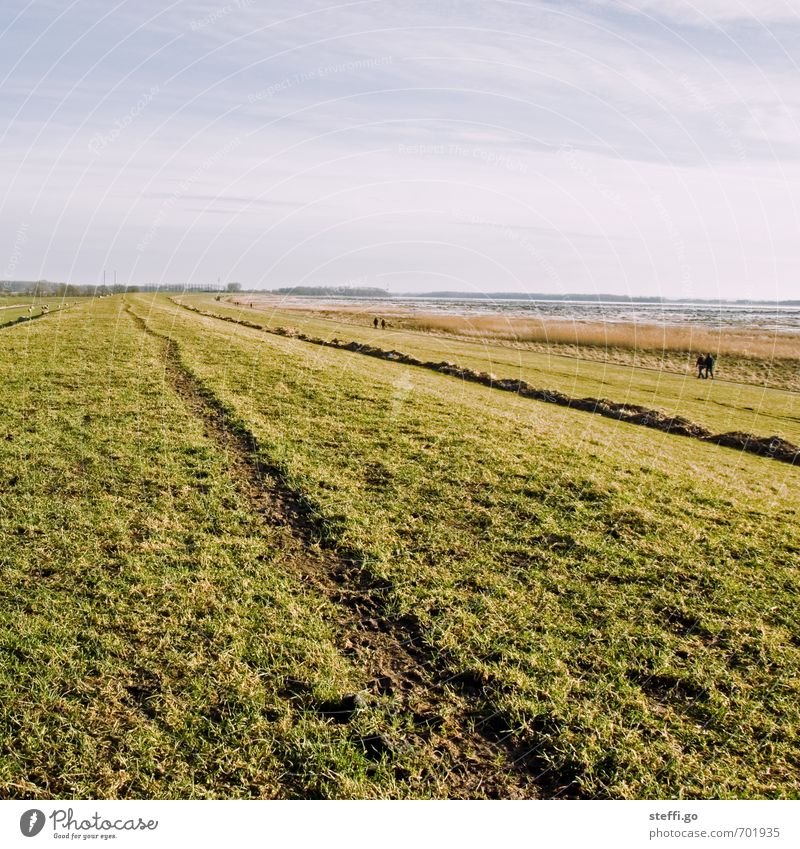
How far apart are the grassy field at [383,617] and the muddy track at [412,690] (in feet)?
0.09

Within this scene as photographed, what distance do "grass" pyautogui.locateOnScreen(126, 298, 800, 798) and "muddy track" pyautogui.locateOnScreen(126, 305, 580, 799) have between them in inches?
2.7

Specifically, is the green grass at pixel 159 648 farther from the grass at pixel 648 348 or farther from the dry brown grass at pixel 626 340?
the dry brown grass at pixel 626 340

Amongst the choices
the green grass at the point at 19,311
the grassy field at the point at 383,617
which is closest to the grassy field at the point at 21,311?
the green grass at the point at 19,311

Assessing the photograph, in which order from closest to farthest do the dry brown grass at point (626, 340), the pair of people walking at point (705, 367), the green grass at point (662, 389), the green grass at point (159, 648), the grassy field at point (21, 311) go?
the green grass at point (159, 648)
the green grass at point (662, 389)
the pair of people walking at point (705, 367)
the grassy field at point (21, 311)
the dry brown grass at point (626, 340)

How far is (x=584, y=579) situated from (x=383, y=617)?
3173 mm

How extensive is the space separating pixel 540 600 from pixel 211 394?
47.6 ft

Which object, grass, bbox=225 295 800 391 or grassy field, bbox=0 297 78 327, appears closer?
grass, bbox=225 295 800 391

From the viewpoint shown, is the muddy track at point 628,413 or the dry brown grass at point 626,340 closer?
the muddy track at point 628,413

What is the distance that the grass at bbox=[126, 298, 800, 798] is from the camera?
574cm

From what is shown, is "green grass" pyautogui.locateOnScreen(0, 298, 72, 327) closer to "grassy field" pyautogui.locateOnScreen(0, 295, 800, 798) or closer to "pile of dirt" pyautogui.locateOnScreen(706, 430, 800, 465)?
"grassy field" pyautogui.locateOnScreen(0, 295, 800, 798)

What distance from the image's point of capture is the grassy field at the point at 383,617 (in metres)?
5.32

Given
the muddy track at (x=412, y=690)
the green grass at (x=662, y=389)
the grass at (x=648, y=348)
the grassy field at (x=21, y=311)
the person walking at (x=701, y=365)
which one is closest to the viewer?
the muddy track at (x=412, y=690)

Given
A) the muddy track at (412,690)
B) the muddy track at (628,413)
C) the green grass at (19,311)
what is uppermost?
the green grass at (19,311)

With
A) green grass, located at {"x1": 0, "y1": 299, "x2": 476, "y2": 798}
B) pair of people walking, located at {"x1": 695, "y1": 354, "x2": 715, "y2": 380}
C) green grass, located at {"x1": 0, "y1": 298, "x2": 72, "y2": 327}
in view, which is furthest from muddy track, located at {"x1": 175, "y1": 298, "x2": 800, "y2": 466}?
green grass, located at {"x1": 0, "y1": 298, "x2": 72, "y2": 327}
